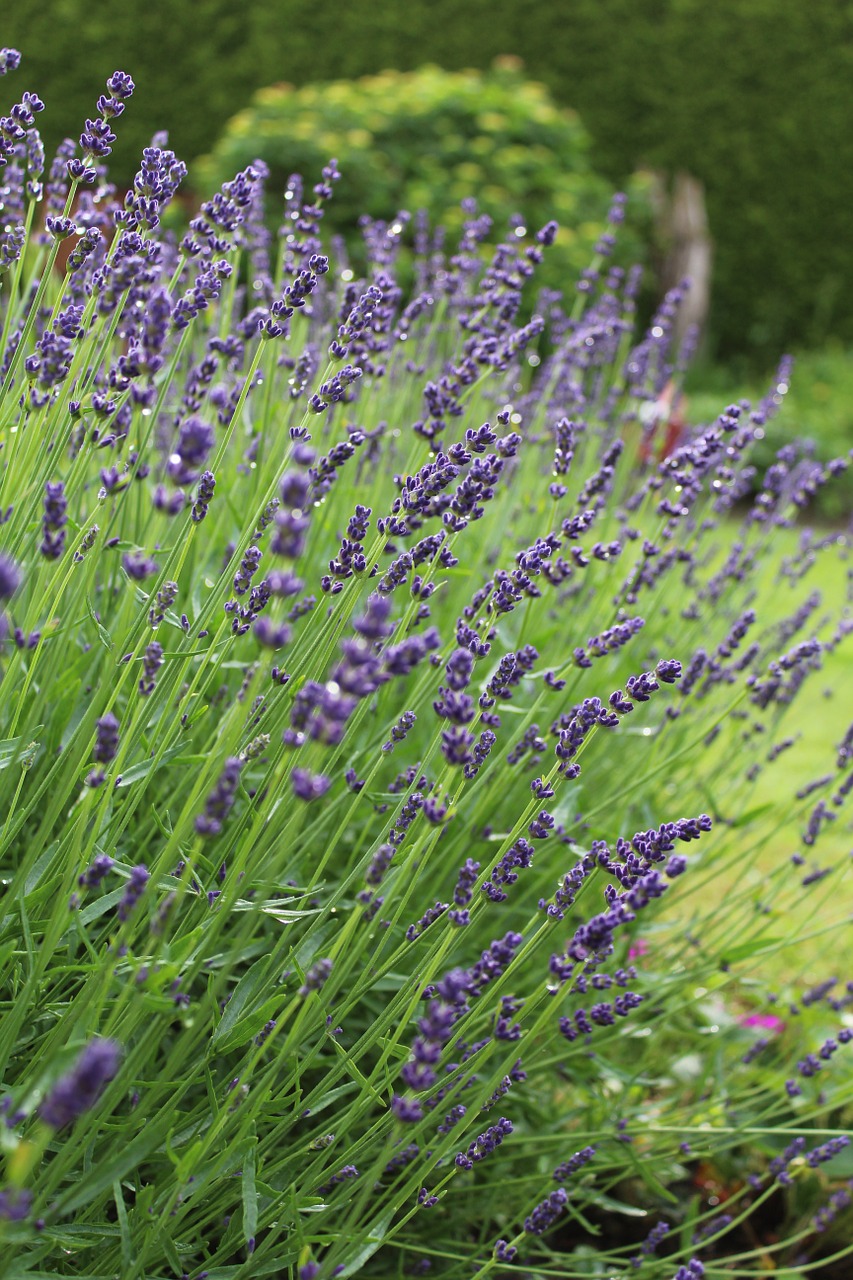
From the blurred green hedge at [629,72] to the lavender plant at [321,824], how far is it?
1025 cm

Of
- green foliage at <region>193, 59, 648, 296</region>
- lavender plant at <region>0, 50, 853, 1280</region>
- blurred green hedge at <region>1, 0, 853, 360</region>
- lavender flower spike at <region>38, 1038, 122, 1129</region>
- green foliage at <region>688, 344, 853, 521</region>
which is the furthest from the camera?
blurred green hedge at <region>1, 0, 853, 360</region>

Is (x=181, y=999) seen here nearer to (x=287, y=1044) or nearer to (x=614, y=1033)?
(x=287, y=1044)

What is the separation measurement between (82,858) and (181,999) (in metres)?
0.25

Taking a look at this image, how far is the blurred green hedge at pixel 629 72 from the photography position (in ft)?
37.9

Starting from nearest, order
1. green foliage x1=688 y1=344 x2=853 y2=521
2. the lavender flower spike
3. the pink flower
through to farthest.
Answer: the lavender flower spike < the pink flower < green foliage x1=688 y1=344 x2=853 y2=521

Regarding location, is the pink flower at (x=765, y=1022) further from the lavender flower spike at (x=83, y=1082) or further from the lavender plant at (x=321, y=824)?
the lavender flower spike at (x=83, y=1082)

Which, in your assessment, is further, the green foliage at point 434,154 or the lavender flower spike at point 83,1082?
the green foliage at point 434,154

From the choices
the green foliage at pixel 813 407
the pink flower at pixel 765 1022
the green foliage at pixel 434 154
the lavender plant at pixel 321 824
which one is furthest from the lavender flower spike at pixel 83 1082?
the green foliage at pixel 434 154

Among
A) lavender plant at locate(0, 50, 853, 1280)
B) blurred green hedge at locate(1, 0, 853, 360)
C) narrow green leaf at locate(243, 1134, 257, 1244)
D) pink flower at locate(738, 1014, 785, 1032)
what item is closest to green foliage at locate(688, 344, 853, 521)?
blurred green hedge at locate(1, 0, 853, 360)

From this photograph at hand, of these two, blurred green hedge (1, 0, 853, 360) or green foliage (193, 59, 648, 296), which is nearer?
green foliage (193, 59, 648, 296)

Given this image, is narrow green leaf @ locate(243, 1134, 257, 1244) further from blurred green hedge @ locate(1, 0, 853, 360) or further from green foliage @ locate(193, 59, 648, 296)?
blurred green hedge @ locate(1, 0, 853, 360)

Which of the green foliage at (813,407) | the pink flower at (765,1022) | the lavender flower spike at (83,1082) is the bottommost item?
the green foliage at (813,407)

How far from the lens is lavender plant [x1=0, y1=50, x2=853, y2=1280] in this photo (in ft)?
3.90

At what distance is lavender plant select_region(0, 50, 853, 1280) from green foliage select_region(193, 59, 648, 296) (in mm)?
6436
